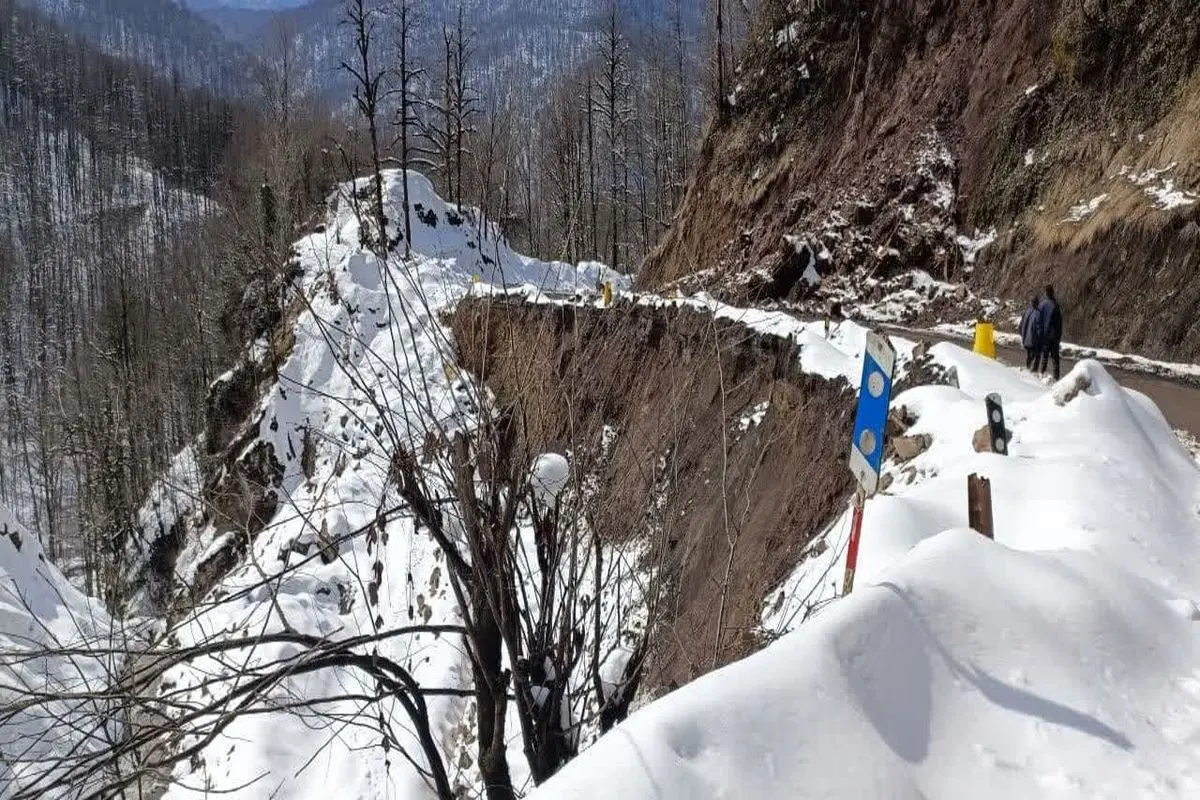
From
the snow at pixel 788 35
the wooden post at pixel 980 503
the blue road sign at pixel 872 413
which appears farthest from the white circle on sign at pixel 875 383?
the snow at pixel 788 35

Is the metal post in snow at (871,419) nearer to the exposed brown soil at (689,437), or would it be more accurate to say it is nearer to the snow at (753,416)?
the exposed brown soil at (689,437)

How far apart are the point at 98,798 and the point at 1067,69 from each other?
17.4 meters

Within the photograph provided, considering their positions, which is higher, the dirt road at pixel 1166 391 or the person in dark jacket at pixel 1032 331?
the person in dark jacket at pixel 1032 331

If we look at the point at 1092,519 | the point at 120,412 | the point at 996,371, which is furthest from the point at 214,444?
the point at 1092,519

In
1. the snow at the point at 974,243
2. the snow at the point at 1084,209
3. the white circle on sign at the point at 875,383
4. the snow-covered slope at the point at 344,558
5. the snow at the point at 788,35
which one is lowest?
the snow-covered slope at the point at 344,558

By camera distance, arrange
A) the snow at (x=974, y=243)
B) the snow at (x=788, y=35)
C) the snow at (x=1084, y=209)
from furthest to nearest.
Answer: the snow at (x=788, y=35) → the snow at (x=974, y=243) → the snow at (x=1084, y=209)

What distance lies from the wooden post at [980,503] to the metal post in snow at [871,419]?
812mm

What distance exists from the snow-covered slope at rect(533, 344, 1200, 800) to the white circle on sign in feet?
2.17

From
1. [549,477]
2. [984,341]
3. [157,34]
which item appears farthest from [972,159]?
[157,34]

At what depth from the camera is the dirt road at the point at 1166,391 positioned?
802cm

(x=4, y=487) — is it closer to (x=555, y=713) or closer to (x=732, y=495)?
(x=732, y=495)

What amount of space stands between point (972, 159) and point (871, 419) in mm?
14829

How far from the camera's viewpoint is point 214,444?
23.7 m

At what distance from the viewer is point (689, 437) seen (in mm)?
7281
